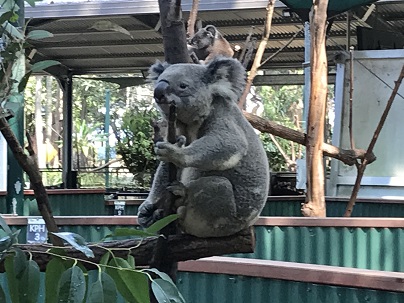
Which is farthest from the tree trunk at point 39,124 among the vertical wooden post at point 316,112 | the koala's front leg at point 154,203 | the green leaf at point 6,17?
the green leaf at point 6,17

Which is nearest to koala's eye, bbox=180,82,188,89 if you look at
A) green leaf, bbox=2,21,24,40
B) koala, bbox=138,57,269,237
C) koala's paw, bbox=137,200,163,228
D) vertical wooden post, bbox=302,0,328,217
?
koala, bbox=138,57,269,237

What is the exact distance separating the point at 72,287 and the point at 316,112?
3.92 m

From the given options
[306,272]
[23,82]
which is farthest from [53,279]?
[306,272]

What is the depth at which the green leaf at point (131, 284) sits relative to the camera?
3.29 ft

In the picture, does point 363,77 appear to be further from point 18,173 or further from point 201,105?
point 201,105

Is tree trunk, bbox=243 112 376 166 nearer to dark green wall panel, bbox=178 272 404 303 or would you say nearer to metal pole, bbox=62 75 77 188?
dark green wall panel, bbox=178 272 404 303

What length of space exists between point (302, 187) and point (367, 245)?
190 cm

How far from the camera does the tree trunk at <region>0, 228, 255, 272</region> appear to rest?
1500mm

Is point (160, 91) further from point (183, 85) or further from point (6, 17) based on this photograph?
point (6, 17)

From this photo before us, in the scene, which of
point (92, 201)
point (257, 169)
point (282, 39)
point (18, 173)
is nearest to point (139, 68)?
point (282, 39)

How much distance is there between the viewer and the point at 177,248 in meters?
1.71

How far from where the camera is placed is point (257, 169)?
2.12m

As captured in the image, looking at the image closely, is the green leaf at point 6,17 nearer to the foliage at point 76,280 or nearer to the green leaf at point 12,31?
the green leaf at point 12,31

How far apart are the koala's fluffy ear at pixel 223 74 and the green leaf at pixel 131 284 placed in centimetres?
105
